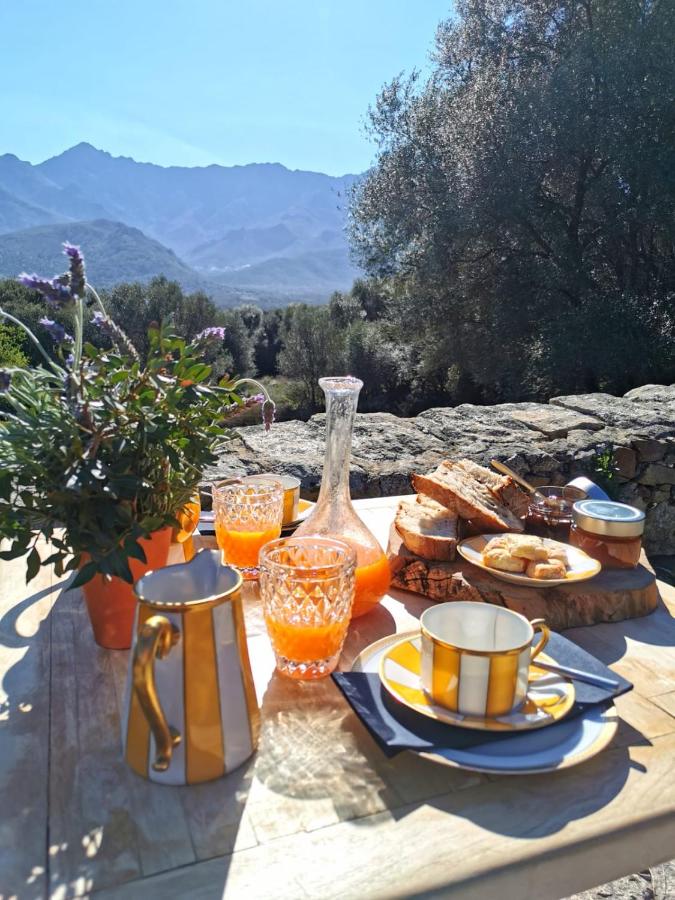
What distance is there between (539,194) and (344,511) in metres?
9.58

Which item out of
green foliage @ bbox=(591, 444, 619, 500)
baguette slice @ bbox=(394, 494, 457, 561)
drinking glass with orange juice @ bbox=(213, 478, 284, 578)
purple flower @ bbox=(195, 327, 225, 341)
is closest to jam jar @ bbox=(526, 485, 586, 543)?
baguette slice @ bbox=(394, 494, 457, 561)

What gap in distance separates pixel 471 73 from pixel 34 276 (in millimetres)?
11182

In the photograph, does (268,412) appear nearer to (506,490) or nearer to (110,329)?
(110,329)

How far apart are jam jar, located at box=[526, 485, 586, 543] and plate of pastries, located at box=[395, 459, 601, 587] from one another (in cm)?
2

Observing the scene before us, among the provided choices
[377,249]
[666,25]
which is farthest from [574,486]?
[377,249]

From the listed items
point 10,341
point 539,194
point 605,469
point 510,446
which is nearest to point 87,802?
point 510,446

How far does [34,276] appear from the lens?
2.91 feet

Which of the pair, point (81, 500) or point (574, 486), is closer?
point (81, 500)

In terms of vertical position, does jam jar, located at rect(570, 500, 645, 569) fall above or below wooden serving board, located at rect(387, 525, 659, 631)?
above

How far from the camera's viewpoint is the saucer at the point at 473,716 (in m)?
Answer: 0.86

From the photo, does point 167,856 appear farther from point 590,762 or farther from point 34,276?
point 34,276

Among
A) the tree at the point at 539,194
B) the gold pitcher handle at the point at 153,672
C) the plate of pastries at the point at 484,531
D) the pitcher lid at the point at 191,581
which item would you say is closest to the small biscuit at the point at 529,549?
the plate of pastries at the point at 484,531

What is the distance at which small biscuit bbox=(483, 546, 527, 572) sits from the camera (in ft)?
4.19

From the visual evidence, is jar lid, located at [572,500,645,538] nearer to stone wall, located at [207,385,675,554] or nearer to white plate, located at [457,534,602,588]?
white plate, located at [457,534,602,588]
